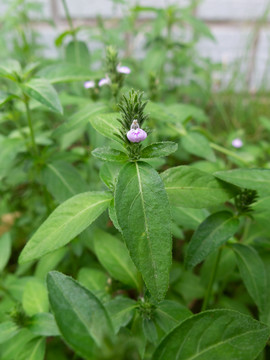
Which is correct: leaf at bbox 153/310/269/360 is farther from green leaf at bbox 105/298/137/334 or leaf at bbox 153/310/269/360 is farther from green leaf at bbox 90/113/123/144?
green leaf at bbox 90/113/123/144

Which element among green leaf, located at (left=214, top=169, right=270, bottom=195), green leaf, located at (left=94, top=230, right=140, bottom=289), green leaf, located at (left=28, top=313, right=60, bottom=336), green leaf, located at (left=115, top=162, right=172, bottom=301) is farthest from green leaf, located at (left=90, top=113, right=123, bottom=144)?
green leaf, located at (left=28, top=313, right=60, bottom=336)

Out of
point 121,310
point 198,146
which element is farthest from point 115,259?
point 198,146

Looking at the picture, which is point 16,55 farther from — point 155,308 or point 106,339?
point 106,339

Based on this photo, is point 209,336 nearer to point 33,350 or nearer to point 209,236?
point 209,236

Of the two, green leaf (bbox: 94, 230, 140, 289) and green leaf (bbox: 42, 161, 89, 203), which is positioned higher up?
green leaf (bbox: 42, 161, 89, 203)

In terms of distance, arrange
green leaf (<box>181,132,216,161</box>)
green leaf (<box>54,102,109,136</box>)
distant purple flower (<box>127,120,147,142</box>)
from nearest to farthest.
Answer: distant purple flower (<box>127,120,147,142</box>)
green leaf (<box>54,102,109,136</box>)
green leaf (<box>181,132,216,161</box>)

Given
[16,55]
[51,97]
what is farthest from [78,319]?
[16,55]

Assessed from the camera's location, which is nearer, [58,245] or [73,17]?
[58,245]
